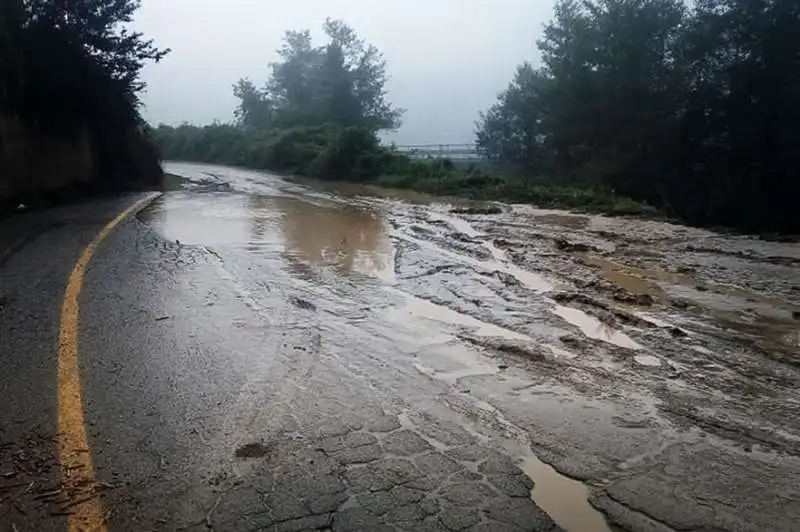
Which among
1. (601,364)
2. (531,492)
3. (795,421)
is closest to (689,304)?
(601,364)

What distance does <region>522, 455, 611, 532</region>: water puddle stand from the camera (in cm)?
380

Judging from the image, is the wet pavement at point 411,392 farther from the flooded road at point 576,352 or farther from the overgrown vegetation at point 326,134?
the overgrown vegetation at point 326,134

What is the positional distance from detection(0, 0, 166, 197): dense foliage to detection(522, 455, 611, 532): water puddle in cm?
1676

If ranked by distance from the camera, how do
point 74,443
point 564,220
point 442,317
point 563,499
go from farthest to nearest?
point 564,220 < point 442,317 < point 74,443 < point 563,499

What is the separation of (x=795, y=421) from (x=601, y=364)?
5.68 ft

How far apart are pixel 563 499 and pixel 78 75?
23103mm

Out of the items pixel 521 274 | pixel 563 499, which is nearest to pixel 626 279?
pixel 521 274

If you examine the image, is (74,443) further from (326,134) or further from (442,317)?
(326,134)

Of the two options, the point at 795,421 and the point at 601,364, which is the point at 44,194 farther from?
the point at 795,421

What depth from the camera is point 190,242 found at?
14.0m

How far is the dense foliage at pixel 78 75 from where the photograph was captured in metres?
19.9

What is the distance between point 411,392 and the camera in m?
5.80

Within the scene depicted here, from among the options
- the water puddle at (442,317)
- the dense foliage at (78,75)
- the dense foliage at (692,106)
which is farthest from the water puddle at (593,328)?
the dense foliage at (78,75)

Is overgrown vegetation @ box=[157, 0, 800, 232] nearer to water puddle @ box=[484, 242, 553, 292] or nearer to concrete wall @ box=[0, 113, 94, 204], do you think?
water puddle @ box=[484, 242, 553, 292]
